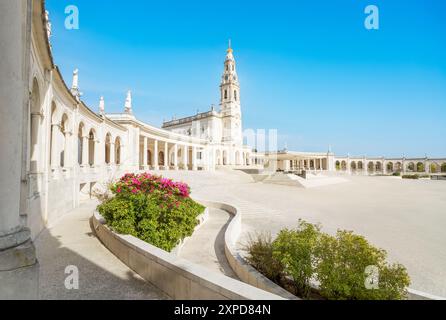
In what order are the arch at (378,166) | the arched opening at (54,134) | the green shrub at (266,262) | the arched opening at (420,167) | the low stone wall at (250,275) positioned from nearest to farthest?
the low stone wall at (250,275) → the green shrub at (266,262) → the arched opening at (54,134) → the arched opening at (420,167) → the arch at (378,166)

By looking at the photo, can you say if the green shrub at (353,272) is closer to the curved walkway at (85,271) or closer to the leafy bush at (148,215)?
the curved walkway at (85,271)

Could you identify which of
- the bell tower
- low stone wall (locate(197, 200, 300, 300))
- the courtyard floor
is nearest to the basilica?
low stone wall (locate(197, 200, 300, 300))

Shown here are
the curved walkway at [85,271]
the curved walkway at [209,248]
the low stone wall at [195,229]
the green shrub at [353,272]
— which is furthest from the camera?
the low stone wall at [195,229]

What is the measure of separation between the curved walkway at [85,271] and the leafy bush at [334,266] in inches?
90.0

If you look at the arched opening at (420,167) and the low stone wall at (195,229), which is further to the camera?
the arched opening at (420,167)

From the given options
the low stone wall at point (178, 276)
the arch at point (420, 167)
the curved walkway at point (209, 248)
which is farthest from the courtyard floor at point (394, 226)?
the arch at point (420, 167)

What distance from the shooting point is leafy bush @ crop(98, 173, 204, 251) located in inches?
261

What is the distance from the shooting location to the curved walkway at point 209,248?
6438 millimetres

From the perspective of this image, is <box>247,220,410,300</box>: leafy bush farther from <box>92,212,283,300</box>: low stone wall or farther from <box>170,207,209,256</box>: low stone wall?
<box>170,207,209,256</box>: low stone wall
